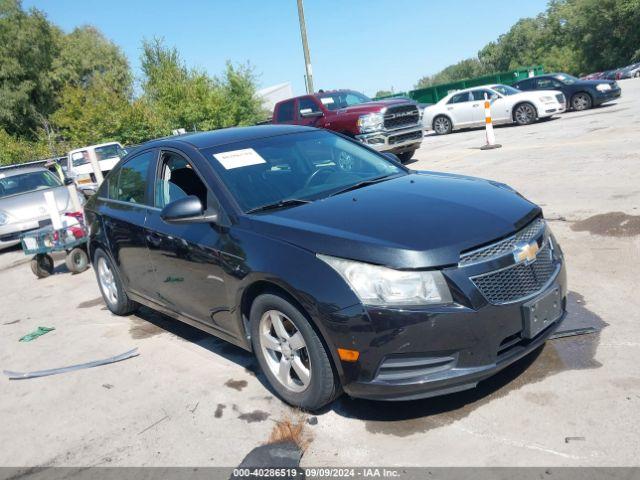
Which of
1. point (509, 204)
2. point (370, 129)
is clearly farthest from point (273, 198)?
point (370, 129)

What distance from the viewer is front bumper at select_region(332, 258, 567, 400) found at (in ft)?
9.71

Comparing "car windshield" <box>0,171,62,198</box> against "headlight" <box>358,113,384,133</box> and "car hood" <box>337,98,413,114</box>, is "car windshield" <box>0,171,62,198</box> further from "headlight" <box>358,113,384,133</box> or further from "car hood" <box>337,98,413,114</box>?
"headlight" <box>358,113,384,133</box>

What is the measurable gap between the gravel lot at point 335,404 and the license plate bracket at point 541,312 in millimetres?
420

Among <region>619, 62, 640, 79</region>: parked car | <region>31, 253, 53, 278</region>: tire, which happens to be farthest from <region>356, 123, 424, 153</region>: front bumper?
<region>619, 62, 640, 79</region>: parked car

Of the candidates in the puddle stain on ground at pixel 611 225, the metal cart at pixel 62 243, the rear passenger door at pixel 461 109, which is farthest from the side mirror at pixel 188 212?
the rear passenger door at pixel 461 109

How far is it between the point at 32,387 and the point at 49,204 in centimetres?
452

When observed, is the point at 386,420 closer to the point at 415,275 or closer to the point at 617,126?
the point at 415,275

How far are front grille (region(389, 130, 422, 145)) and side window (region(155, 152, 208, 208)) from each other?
8796mm

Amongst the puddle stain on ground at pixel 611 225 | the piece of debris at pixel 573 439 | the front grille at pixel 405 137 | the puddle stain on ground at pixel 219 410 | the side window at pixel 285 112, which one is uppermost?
the side window at pixel 285 112

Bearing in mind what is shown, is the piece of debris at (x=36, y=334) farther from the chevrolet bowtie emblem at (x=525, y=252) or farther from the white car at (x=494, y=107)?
the white car at (x=494, y=107)

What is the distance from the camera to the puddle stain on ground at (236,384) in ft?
13.5

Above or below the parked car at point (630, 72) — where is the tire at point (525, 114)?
below

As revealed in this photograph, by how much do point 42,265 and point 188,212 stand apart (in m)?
6.03

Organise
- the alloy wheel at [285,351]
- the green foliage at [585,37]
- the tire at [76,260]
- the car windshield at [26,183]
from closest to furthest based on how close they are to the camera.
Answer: the alloy wheel at [285,351] < the tire at [76,260] < the car windshield at [26,183] < the green foliage at [585,37]
